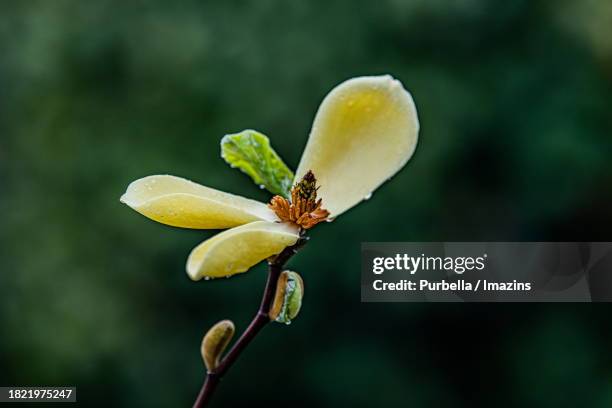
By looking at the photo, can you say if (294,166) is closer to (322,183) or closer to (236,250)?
(322,183)

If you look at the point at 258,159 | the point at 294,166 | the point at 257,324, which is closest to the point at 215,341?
the point at 257,324

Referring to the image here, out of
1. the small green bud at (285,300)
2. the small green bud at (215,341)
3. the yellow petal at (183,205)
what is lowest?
the small green bud at (215,341)

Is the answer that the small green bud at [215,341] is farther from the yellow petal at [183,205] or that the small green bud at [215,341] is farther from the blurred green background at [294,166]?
the blurred green background at [294,166]

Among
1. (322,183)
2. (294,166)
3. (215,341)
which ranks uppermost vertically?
(294,166)

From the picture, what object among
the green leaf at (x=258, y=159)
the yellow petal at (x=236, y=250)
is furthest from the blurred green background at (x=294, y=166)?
the yellow petal at (x=236, y=250)

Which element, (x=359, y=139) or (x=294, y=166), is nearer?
(x=359, y=139)

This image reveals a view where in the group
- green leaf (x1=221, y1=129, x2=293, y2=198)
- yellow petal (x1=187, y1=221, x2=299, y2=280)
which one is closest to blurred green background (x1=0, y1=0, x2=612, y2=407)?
green leaf (x1=221, y1=129, x2=293, y2=198)

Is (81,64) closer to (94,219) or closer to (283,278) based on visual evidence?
(94,219)
